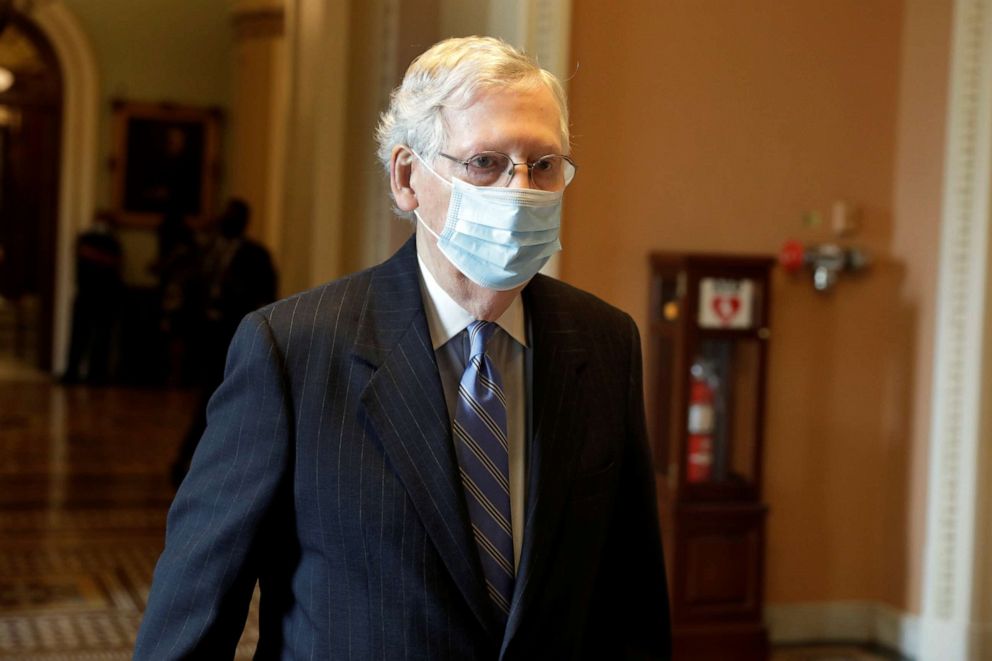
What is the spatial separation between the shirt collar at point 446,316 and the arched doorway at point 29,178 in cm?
1476

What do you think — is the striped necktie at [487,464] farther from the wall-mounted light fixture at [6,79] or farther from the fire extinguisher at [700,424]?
Answer: the wall-mounted light fixture at [6,79]

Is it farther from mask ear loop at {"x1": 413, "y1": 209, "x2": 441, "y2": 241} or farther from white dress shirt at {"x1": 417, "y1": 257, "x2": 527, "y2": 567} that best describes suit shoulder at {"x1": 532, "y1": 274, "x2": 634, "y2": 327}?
mask ear loop at {"x1": 413, "y1": 209, "x2": 441, "y2": 241}

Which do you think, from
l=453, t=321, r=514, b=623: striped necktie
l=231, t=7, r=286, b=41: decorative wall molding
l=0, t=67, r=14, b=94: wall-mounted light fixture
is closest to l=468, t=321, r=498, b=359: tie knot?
l=453, t=321, r=514, b=623: striped necktie

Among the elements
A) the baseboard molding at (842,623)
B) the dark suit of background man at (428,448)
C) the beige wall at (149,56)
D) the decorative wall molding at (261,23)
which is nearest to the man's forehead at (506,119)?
the dark suit of background man at (428,448)

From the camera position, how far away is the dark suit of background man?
1.78 metres

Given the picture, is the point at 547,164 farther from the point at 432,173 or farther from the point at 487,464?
the point at 487,464

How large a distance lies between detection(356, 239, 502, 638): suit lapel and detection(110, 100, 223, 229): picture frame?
1455 centimetres

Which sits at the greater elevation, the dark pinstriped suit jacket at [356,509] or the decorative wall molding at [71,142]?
the decorative wall molding at [71,142]

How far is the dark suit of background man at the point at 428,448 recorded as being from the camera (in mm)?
1781

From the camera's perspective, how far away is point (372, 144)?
7.51 m

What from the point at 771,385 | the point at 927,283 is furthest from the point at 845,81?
the point at 771,385

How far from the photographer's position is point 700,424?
547 centimetres

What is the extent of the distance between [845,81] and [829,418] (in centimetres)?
148

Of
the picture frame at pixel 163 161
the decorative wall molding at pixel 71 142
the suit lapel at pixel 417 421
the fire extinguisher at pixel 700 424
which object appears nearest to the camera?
the suit lapel at pixel 417 421
